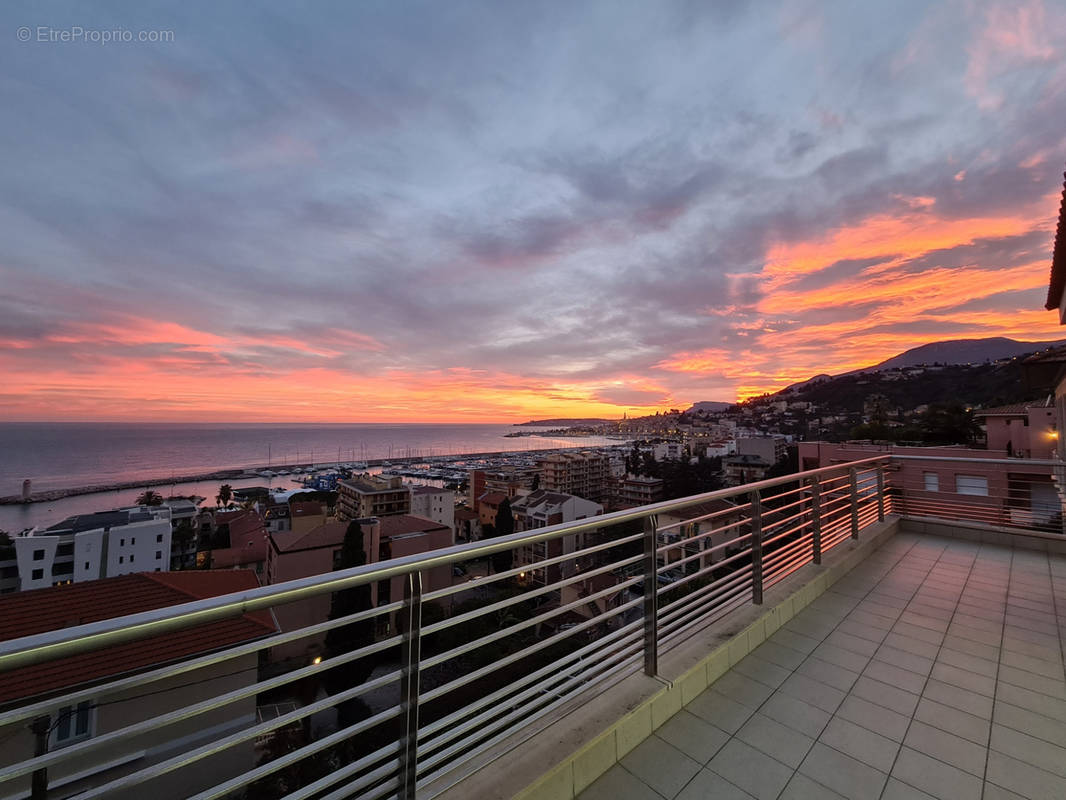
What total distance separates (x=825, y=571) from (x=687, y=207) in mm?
10308

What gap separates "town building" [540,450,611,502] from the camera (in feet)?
164

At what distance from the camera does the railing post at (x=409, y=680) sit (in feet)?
4.00

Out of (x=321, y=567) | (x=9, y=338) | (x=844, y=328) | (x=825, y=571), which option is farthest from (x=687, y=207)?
(x=9, y=338)

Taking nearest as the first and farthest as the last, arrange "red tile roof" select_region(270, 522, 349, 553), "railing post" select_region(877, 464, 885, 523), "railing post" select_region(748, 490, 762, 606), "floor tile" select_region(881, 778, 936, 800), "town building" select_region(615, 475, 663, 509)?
"floor tile" select_region(881, 778, 936, 800) < "railing post" select_region(748, 490, 762, 606) < "railing post" select_region(877, 464, 885, 523) < "red tile roof" select_region(270, 522, 349, 553) < "town building" select_region(615, 475, 663, 509)

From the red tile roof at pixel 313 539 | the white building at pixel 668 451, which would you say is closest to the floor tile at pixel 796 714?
the red tile roof at pixel 313 539

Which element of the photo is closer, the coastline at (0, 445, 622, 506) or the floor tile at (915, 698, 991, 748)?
the floor tile at (915, 698, 991, 748)

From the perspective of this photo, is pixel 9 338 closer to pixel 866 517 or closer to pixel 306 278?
pixel 306 278

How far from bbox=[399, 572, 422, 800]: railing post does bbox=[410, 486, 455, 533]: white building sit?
34.5 metres

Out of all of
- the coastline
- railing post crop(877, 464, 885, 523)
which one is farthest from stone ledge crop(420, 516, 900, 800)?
the coastline

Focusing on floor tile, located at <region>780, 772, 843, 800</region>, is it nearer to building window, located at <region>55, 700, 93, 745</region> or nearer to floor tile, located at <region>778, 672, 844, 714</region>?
floor tile, located at <region>778, 672, 844, 714</region>

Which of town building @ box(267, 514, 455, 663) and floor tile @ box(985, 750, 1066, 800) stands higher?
floor tile @ box(985, 750, 1066, 800)

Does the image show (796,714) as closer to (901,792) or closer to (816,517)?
(901,792)

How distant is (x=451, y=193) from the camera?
12375 millimetres

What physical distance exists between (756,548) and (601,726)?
1.66 meters
